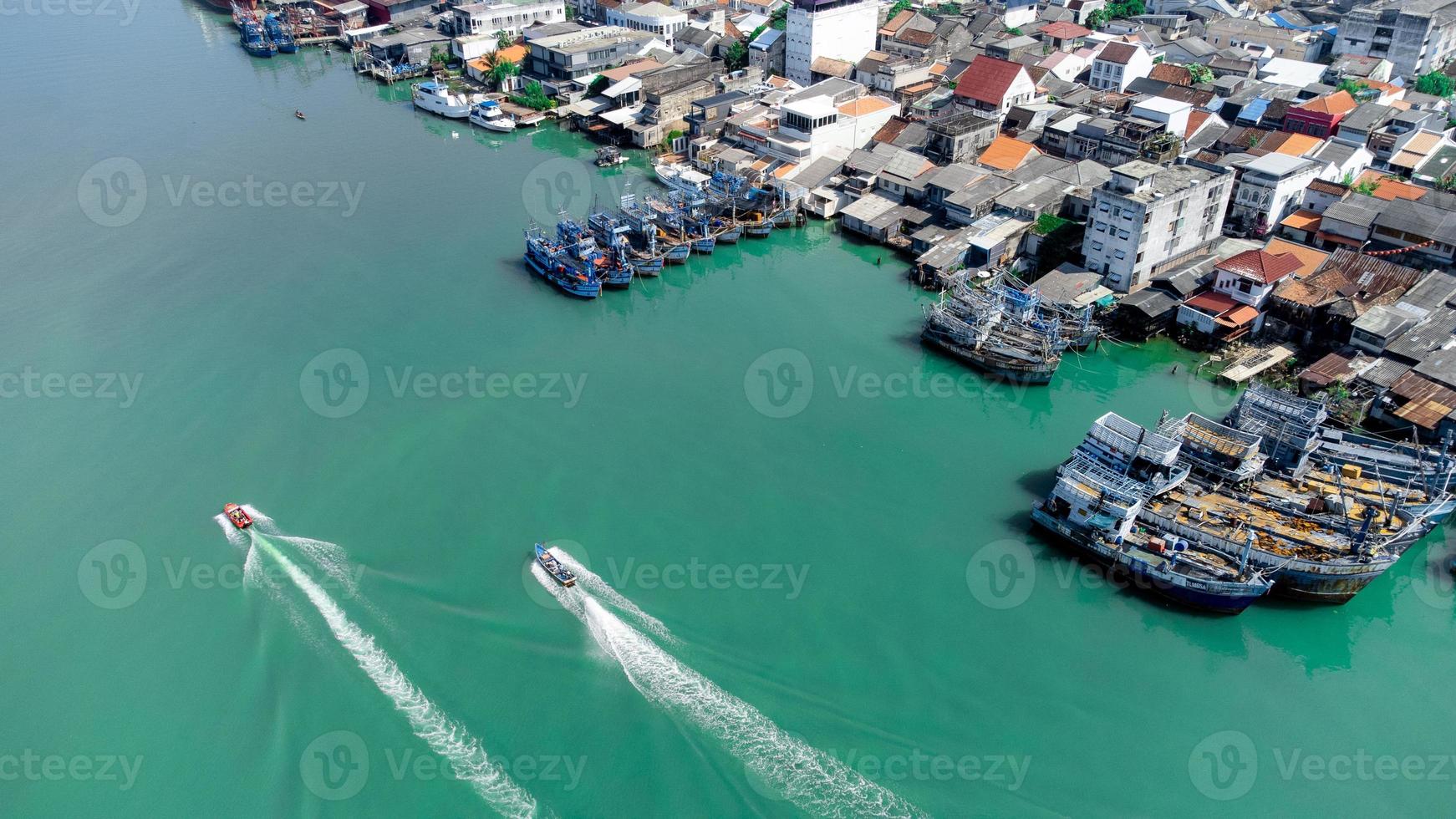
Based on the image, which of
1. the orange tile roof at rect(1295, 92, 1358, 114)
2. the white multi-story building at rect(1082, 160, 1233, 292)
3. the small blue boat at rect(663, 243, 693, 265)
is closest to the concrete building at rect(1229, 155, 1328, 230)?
the white multi-story building at rect(1082, 160, 1233, 292)

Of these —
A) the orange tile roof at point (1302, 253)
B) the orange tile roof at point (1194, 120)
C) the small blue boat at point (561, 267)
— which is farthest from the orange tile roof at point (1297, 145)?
the small blue boat at point (561, 267)

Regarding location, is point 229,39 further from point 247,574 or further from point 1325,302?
point 1325,302

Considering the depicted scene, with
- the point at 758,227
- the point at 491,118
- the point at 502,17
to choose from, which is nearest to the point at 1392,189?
the point at 758,227

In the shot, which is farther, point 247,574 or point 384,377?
point 384,377

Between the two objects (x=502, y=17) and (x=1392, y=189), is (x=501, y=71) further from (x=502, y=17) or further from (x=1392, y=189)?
(x=1392, y=189)

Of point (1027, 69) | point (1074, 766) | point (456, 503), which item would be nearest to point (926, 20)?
point (1027, 69)

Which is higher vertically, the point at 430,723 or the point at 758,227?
the point at 758,227
